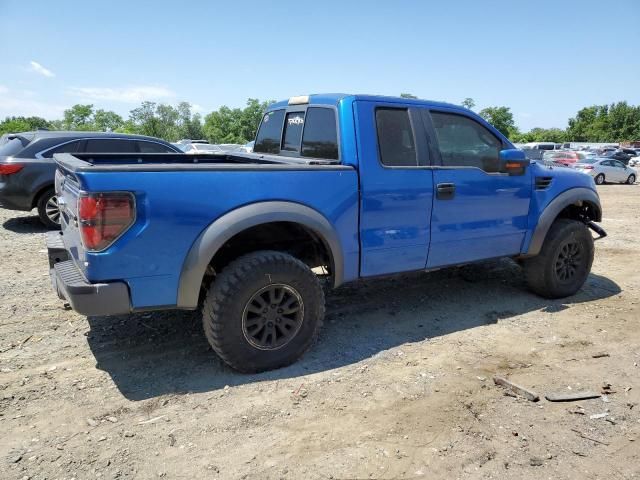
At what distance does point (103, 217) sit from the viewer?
2.82 m

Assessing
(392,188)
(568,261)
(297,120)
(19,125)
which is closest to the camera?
(392,188)

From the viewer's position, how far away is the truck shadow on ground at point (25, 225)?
834 centimetres

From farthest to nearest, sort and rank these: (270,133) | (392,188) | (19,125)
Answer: (19,125)
(270,133)
(392,188)

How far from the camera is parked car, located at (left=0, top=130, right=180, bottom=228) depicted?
7836 millimetres

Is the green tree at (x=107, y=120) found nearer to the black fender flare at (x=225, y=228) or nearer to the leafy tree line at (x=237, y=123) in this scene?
the leafy tree line at (x=237, y=123)

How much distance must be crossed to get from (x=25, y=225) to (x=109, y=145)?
2137 millimetres

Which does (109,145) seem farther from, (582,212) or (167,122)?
(167,122)

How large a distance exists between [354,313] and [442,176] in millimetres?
1541

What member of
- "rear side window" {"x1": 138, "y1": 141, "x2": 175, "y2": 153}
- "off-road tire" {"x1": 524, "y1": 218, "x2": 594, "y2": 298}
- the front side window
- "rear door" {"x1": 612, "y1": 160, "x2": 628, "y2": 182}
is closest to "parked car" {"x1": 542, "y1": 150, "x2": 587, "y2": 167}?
"rear door" {"x1": 612, "y1": 160, "x2": 628, "y2": 182}

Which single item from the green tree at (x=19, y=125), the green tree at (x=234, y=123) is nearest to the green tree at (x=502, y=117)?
the green tree at (x=234, y=123)

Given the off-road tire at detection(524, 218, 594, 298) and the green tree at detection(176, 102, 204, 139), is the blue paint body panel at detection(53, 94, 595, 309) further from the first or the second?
the green tree at detection(176, 102, 204, 139)

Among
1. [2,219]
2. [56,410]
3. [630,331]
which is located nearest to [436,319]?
[630,331]

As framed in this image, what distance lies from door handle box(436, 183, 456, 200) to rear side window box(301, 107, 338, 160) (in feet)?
3.00

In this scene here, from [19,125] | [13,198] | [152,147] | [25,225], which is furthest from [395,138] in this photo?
[19,125]
